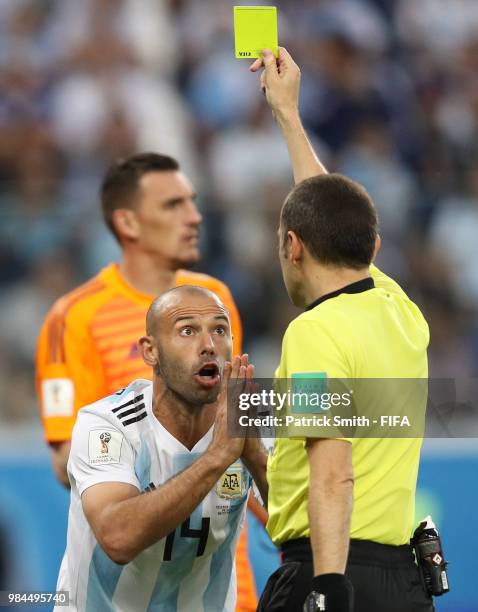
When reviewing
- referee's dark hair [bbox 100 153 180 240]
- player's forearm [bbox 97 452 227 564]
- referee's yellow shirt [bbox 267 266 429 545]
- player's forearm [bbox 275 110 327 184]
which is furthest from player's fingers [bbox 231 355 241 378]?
referee's dark hair [bbox 100 153 180 240]

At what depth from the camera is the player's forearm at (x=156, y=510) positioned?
3.45 meters

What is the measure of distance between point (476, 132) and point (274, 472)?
5.97 meters

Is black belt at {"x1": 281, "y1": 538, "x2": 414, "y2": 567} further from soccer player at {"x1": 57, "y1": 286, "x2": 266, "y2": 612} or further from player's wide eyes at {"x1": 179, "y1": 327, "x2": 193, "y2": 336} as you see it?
player's wide eyes at {"x1": 179, "y1": 327, "x2": 193, "y2": 336}

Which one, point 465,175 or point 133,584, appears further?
point 465,175

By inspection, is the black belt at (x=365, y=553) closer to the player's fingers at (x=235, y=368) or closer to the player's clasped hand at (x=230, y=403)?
the player's clasped hand at (x=230, y=403)

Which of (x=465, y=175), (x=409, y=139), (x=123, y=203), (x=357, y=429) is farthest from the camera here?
(x=409, y=139)

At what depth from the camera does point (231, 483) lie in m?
4.00

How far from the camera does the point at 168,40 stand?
907 cm

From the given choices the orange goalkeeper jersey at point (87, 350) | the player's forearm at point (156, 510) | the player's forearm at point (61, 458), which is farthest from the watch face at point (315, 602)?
the player's forearm at point (61, 458)

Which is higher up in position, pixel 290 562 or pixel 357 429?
pixel 357 429

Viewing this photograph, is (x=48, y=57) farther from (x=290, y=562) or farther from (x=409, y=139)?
(x=290, y=562)

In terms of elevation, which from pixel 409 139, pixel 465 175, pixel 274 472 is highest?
pixel 409 139

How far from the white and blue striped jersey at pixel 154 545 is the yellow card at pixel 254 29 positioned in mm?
1205

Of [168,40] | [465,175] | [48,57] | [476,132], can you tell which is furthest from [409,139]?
[48,57]
